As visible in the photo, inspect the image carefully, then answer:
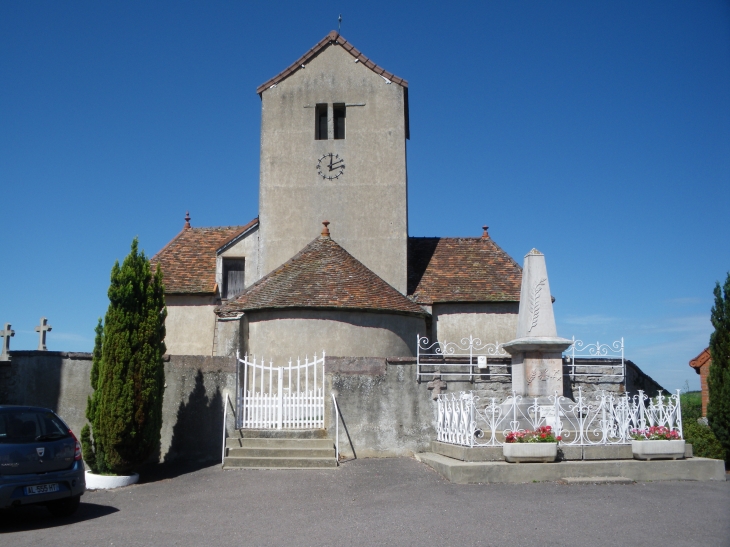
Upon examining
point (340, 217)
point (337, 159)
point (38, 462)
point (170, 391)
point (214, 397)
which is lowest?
point (38, 462)

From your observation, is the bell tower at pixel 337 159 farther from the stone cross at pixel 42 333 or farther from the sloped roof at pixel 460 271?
the stone cross at pixel 42 333

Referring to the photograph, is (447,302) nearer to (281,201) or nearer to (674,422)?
(281,201)

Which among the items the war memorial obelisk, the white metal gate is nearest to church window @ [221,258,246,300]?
the white metal gate

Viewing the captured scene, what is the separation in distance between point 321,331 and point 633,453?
8455mm

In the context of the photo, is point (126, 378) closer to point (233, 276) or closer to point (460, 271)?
point (233, 276)

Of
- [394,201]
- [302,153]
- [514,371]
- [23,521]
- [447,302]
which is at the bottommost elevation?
[23,521]

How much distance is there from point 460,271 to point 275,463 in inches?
471

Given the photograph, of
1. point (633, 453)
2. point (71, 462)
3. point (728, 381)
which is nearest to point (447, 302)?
point (728, 381)

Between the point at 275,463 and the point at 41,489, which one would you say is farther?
the point at 275,463

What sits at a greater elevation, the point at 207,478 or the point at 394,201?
the point at 394,201

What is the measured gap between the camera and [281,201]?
78.1 feet

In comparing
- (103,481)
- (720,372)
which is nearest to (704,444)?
(720,372)

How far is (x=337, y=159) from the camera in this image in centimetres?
2395

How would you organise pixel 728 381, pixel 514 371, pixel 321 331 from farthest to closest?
pixel 321 331
pixel 728 381
pixel 514 371
